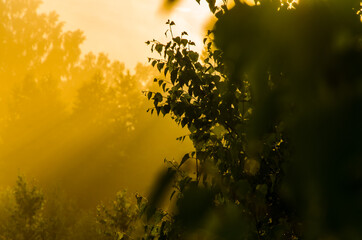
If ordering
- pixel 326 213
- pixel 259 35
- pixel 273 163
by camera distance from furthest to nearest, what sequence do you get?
pixel 273 163
pixel 259 35
pixel 326 213

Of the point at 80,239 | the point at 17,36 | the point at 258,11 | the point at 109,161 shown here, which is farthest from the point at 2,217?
the point at 17,36

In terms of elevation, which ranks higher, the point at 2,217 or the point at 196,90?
the point at 2,217

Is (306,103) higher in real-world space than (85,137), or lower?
lower

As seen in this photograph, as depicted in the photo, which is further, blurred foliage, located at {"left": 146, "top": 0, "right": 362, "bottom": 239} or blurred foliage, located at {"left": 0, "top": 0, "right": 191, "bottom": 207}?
blurred foliage, located at {"left": 0, "top": 0, "right": 191, "bottom": 207}

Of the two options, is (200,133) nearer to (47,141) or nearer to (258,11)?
(258,11)

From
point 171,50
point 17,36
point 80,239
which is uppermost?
point 17,36

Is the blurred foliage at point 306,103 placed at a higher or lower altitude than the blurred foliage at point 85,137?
lower

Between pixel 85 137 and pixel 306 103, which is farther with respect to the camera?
pixel 85 137

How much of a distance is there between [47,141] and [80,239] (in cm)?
1912

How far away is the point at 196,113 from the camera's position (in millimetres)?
2908

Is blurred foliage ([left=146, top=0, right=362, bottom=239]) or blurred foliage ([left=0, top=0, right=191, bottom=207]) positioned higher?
blurred foliage ([left=0, top=0, right=191, bottom=207])

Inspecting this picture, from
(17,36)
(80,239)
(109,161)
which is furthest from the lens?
(17,36)

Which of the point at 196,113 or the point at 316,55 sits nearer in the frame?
the point at 316,55

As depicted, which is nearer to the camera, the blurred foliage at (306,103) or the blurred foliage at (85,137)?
the blurred foliage at (306,103)
